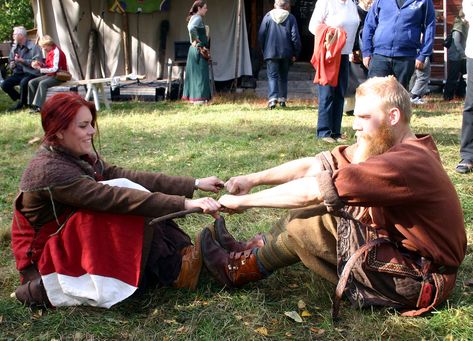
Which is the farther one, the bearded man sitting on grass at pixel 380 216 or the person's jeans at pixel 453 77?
the person's jeans at pixel 453 77

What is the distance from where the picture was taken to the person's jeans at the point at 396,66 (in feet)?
20.7

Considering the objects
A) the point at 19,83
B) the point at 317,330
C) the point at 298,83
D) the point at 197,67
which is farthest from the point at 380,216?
the point at 298,83

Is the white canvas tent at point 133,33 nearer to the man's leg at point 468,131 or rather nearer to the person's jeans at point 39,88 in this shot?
the person's jeans at point 39,88

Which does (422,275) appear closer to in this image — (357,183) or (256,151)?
(357,183)

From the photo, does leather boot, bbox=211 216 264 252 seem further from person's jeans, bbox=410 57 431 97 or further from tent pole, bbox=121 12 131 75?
tent pole, bbox=121 12 131 75

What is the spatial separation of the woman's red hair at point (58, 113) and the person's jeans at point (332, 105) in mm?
4038

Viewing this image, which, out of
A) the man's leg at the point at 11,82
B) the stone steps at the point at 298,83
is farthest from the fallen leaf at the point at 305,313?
the man's leg at the point at 11,82

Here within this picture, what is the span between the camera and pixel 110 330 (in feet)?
8.30

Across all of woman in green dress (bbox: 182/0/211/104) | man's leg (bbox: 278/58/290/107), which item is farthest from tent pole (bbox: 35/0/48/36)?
man's leg (bbox: 278/58/290/107)

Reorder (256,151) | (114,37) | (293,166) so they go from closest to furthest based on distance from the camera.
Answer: (293,166), (256,151), (114,37)

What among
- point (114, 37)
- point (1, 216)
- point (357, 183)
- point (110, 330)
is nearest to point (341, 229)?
point (357, 183)

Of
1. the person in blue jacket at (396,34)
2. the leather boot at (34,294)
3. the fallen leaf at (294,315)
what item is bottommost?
the fallen leaf at (294,315)

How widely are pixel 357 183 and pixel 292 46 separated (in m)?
7.54

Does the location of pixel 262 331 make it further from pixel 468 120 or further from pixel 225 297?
pixel 468 120
